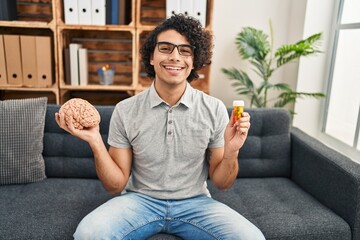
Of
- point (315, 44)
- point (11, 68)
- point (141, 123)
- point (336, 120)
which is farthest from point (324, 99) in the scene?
point (11, 68)

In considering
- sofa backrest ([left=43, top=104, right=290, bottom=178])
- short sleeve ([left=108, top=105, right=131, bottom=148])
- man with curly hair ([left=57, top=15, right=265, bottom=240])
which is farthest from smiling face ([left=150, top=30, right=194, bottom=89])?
sofa backrest ([left=43, top=104, right=290, bottom=178])

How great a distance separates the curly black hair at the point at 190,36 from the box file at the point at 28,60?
4.16 feet

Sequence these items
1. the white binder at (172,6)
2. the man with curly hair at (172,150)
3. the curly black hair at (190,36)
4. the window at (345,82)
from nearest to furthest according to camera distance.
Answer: the man with curly hair at (172,150)
the curly black hair at (190,36)
the window at (345,82)
the white binder at (172,6)

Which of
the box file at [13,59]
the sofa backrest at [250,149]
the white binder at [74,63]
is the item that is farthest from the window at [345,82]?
the box file at [13,59]

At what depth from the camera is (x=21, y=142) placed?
5.96 ft

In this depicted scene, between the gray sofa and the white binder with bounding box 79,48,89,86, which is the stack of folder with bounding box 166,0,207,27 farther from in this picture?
the gray sofa

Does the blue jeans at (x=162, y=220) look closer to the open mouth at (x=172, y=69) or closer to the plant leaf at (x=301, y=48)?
the open mouth at (x=172, y=69)

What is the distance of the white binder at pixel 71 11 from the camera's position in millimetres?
2428

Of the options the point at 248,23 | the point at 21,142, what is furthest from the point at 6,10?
the point at 248,23

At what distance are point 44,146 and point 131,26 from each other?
1125mm

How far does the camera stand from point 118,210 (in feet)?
4.38

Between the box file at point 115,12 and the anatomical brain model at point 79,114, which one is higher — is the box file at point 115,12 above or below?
above

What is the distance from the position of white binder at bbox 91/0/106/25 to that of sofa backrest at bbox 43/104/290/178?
829 millimetres

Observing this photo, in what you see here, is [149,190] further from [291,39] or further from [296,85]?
[291,39]
